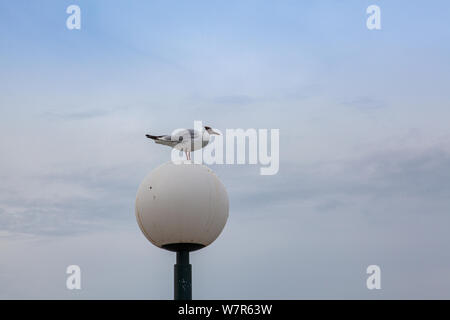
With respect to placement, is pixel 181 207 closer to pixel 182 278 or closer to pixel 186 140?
pixel 182 278

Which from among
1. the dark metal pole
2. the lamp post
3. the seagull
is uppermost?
the seagull

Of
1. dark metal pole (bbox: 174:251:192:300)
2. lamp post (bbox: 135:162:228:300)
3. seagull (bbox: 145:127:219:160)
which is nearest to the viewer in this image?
lamp post (bbox: 135:162:228:300)

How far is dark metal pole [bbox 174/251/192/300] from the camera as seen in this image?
21.9m

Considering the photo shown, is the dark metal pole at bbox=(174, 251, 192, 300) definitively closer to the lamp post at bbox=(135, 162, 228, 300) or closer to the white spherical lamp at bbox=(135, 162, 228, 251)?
the lamp post at bbox=(135, 162, 228, 300)

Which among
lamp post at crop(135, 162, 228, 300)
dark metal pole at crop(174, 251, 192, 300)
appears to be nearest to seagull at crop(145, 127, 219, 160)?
lamp post at crop(135, 162, 228, 300)

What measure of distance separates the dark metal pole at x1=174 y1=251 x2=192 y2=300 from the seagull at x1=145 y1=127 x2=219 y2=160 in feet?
9.77

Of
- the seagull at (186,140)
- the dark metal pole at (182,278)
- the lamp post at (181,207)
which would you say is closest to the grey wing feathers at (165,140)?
the seagull at (186,140)

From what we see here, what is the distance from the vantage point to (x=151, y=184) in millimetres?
→ 21047

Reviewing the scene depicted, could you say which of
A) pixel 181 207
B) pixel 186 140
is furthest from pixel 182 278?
pixel 186 140

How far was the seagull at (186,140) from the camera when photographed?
2297 cm

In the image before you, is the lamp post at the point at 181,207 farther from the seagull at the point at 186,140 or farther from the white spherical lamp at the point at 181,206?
the seagull at the point at 186,140

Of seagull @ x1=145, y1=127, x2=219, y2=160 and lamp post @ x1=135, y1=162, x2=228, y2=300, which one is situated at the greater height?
seagull @ x1=145, y1=127, x2=219, y2=160
